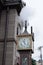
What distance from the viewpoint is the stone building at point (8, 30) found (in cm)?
1233

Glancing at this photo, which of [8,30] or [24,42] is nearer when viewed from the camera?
[8,30]

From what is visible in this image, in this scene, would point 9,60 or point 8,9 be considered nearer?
point 9,60

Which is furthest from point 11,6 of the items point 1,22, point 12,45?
point 12,45

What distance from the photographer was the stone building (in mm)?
12328

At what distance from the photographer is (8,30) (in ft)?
42.2

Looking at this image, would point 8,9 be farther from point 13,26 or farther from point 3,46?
point 3,46

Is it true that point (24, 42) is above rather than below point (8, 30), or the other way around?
below

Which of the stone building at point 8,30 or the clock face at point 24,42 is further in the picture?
the clock face at point 24,42

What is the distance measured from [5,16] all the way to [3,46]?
5.97 ft

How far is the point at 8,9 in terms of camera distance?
13070 mm

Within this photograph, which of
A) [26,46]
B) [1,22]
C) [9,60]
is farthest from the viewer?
[26,46]

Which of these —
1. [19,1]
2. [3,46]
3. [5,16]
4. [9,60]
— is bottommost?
[9,60]

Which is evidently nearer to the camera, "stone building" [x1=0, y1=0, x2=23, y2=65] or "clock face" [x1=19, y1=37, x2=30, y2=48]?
"stone building" [x1=0, y1=0, x2=23, y2=65]

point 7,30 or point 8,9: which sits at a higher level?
point 8,9
